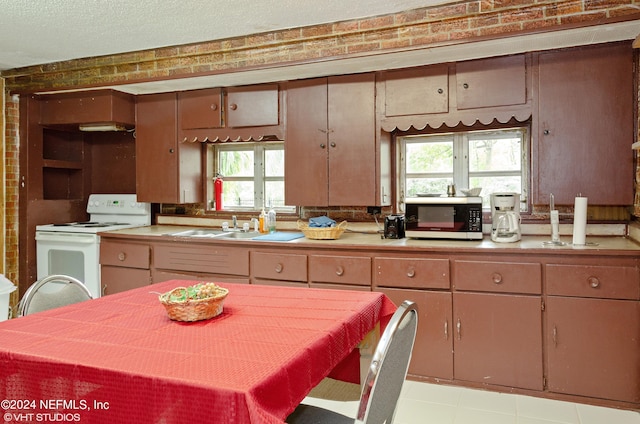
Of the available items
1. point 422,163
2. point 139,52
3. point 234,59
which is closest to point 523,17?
point 422,163

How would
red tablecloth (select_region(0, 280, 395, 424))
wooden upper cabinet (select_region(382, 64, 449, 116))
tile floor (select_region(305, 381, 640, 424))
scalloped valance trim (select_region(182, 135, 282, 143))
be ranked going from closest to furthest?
red tablecloth (select_region(0, 280, 395, 424)), tile floor (select_region(305, 381, 640, 424)), wooden upper cabinet (select_region(382, 64, 449, 116)), scalloped valance trim (select_region(182, 135, 282, 143))

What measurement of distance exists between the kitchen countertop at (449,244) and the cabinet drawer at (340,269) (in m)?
0.09

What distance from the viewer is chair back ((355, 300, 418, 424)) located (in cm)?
117

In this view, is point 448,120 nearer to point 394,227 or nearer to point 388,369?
point 394,227

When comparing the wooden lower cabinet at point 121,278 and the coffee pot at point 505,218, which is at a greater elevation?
the coffee pot at point 505,218

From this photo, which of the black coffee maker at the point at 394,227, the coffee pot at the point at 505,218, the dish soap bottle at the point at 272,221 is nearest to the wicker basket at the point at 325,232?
the black coffee maker at the point at 394,227

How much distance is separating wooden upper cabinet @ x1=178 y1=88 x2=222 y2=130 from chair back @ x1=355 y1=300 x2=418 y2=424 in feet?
10.1

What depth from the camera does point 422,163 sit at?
12.5 ft

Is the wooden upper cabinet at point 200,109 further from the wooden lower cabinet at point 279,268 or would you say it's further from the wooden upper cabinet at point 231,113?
the wooden lower cabinet at point 279,268

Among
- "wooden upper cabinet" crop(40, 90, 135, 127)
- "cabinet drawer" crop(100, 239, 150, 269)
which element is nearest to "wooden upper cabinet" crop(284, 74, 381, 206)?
"cabinet drawer" crop(100, 239, 150, 269)

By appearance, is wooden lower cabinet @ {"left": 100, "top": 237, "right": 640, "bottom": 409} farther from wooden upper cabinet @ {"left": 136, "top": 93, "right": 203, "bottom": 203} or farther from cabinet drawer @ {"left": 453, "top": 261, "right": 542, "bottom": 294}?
wooden upper cabinet @ {"left": 136, "top": 93, "right": 203, "bottom": 203}

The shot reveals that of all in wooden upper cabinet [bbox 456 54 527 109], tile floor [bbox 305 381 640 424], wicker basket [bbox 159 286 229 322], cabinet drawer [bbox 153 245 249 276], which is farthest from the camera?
cabinet drawer [bbox 153 245 249 276]

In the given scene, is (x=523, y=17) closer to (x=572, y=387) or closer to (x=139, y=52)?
(x=572, y=387)

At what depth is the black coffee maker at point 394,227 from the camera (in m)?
3.48
